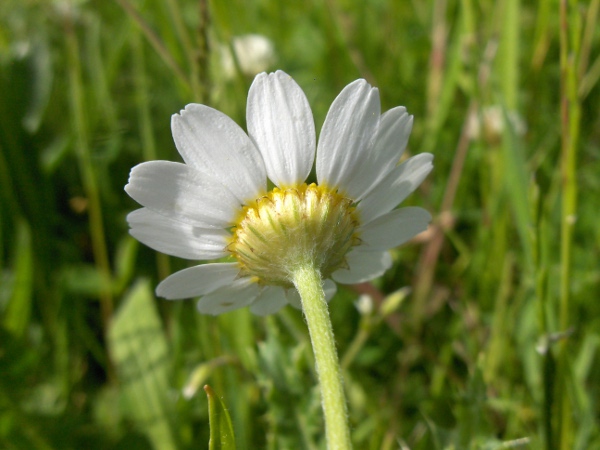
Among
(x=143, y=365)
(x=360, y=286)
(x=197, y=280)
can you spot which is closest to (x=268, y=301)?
(x=197, y=280)

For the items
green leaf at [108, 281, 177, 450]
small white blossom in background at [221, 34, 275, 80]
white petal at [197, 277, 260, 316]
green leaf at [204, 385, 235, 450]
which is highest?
small white blossom in background at [221, 34, 275, 80]

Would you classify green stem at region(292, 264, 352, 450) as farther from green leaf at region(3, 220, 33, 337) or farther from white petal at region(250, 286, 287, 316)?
green leaf at region(3, 220, 33, 337)

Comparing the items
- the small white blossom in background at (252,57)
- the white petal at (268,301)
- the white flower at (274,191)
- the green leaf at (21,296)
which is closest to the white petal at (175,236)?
the white flower at (274,191)

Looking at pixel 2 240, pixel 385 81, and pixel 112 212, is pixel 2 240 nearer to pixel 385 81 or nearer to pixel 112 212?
pixel 112 212

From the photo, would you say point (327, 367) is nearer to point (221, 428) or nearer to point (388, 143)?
point (221, 428)

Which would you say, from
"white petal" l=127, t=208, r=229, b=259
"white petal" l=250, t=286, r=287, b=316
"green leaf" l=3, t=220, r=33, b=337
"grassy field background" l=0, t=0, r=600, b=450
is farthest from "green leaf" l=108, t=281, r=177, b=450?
"white petal" l=127, t=208, r=229, b=259

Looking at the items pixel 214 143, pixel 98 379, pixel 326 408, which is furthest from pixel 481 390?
pixel 98 379

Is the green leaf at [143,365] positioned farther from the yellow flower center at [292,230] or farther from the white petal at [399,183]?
the white petal at [399,183]

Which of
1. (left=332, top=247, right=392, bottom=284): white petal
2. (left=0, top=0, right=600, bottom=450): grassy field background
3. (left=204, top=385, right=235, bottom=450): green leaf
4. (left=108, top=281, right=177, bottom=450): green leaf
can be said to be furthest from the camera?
(left=108, top=281, right=177, bottom=450): green leaf
